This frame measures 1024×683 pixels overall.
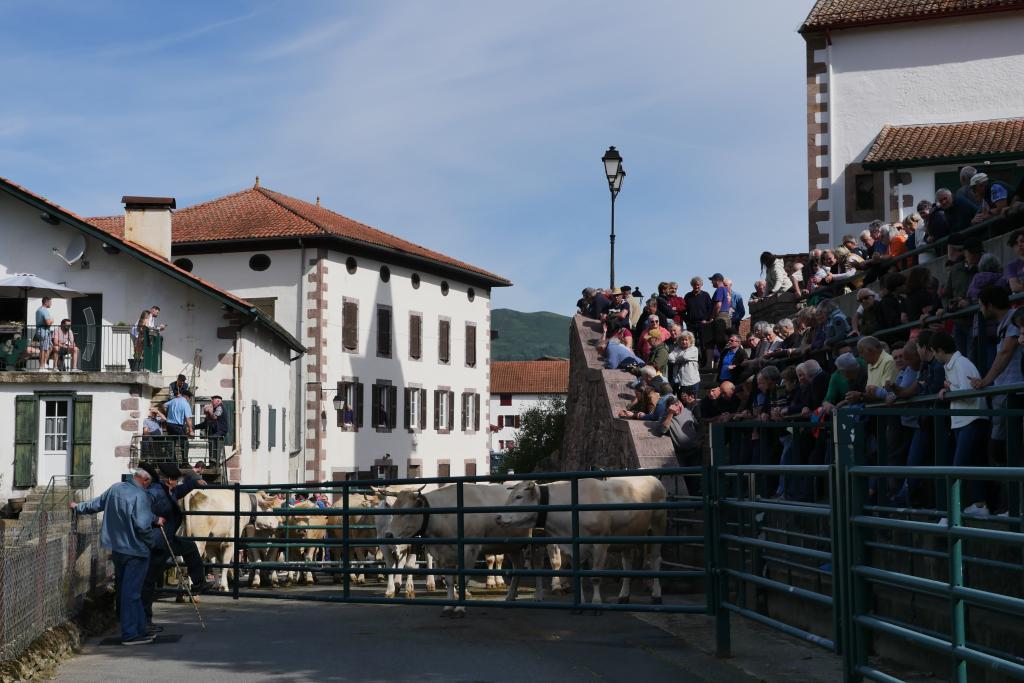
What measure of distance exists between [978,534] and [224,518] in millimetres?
17145

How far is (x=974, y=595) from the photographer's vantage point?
6223mm

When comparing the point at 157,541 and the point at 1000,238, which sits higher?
the point at 1000,238

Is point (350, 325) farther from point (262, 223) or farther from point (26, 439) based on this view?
point (26, 439)

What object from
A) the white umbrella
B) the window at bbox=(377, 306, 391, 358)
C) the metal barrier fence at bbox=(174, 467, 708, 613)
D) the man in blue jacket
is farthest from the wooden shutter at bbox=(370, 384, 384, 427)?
the man in blue jacket

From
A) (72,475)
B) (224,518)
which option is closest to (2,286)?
(72,475)

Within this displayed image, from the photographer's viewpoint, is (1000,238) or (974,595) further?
(1000,238)

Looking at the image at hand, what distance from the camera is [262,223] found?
55500mm

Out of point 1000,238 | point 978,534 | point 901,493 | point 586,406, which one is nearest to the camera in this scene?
point 978,534

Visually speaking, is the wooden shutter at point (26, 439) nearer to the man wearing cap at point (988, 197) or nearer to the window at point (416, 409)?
the window at point (416, 409)

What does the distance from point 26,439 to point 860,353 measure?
28412 mm

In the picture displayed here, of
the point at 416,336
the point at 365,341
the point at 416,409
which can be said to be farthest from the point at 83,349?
the point at 416,409

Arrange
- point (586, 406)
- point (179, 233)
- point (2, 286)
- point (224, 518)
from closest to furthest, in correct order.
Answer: point (224, 518) < point (586, 406) < point (2, 286) < point (179, 233)

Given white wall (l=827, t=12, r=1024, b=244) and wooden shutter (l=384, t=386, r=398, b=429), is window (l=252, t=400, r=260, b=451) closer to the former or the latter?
wooden shutter (l=384, t=386, r=398, b=429)

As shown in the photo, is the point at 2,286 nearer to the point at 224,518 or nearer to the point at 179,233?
the point at 224,518
